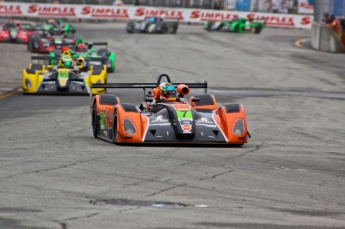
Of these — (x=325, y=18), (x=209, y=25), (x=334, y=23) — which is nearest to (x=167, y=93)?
(x=334, y=23)

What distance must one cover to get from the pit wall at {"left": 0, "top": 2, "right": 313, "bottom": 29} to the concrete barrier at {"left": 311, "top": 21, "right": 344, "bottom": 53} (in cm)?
→ 2039

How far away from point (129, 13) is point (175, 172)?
2194 inches

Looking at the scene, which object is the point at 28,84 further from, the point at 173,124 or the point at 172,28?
the point at 172,28

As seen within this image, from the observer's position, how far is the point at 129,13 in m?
65.6

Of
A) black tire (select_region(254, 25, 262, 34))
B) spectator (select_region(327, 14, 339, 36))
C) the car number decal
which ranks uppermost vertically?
spectator (select_region(327, 14, 339, 36))

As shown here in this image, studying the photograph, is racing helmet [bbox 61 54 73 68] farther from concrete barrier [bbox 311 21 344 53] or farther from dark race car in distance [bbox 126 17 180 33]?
dark race car in distance [bbox 126 17 180 33]

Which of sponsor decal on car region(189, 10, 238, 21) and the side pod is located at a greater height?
the side pod

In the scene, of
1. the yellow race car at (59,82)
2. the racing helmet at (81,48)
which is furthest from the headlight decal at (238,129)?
the racing helmet at (81,48)

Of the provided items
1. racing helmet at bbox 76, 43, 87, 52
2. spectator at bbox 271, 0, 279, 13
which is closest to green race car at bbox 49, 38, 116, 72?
racing helmet at bbox 76, 43, 87, 52

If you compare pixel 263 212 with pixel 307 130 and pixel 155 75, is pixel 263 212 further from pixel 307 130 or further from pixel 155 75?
pixel 155 75

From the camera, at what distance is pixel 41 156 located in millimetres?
11969

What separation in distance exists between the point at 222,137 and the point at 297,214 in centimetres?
522

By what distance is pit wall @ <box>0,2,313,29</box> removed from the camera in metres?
63.5

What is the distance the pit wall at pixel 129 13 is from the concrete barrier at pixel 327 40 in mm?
20392
